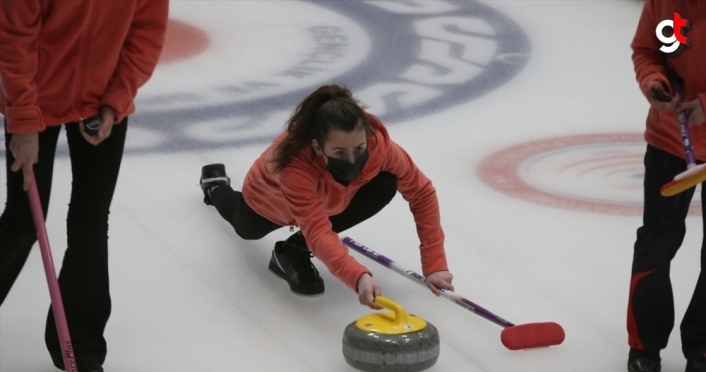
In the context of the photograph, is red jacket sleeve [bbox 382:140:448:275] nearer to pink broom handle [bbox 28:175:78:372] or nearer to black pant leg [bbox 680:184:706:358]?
black pant leg [bbox 680:184:706:358]

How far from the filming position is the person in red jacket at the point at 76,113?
202 cm

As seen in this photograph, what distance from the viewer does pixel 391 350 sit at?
7.72 ft

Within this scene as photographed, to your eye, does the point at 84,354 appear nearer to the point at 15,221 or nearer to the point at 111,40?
the point at 15,221

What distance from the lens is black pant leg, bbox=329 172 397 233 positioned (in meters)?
2.79

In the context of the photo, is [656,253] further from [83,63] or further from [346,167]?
[83,63]

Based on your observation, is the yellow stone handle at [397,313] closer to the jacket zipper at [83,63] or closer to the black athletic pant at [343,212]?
the black athletic pant at [343,212]

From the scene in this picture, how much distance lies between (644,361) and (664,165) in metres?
0.44

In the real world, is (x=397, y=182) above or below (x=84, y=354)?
above

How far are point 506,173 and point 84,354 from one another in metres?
1.78

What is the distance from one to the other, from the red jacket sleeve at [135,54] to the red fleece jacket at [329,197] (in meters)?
0.51

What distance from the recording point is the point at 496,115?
4.28m

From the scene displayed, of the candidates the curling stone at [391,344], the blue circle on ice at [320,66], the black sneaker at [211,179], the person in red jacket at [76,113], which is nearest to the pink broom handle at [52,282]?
the person in red jacket at [76,113]

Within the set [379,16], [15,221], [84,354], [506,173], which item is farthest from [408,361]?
[379,16]

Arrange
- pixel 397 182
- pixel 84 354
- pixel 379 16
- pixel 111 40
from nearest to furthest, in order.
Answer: pixel 111 40 < pixel 84 354 < pixel 397 182 < pixel 379 16
